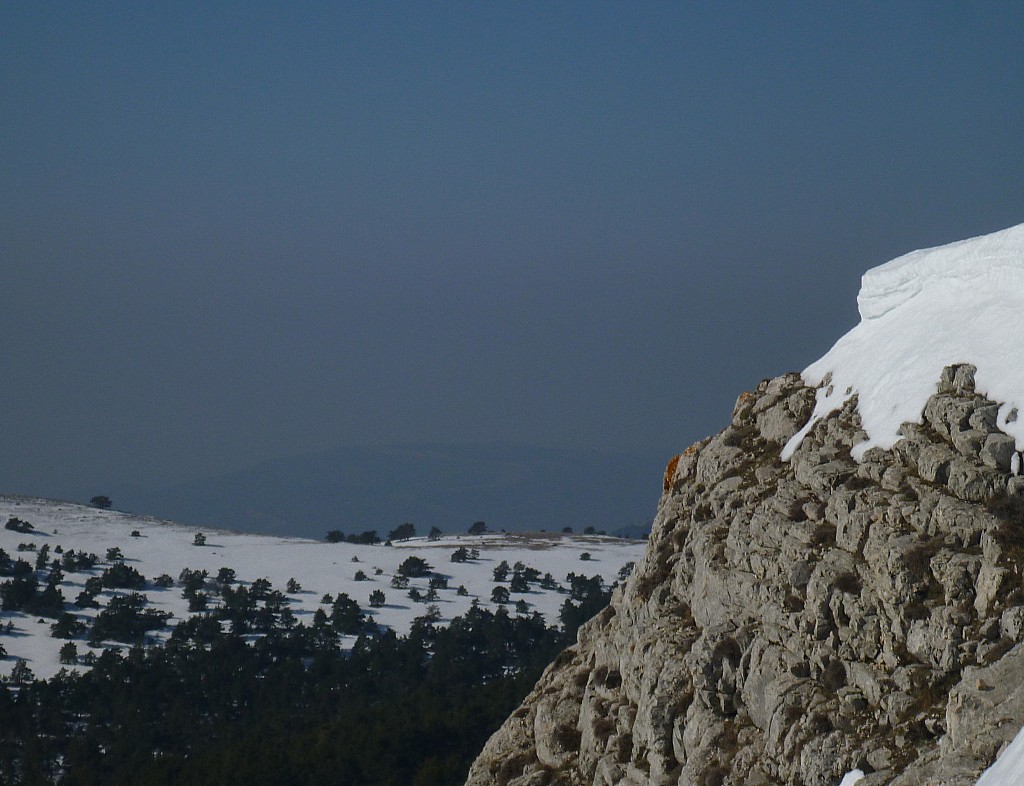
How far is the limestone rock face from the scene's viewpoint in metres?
15.9

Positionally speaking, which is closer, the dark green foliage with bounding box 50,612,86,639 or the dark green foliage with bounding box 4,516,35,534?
the dark green foliage with bounding box 50,612,86,639

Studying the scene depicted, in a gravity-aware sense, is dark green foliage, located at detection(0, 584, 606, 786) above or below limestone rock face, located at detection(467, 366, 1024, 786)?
below

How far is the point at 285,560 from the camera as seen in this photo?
12031 centimetres

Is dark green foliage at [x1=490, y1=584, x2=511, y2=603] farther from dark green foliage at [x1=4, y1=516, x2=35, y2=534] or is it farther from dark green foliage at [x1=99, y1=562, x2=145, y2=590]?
dark green foliage at [x1=4, y1=516, x2=35, y2=534]

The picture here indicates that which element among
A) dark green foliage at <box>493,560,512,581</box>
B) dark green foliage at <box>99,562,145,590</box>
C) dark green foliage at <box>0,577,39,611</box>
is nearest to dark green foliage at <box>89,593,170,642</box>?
dark green foliage at <box>0,577,39,611</box>

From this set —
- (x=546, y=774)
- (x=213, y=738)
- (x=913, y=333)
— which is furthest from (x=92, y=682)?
(x=913, y=333)

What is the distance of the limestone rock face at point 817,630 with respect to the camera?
52.1 ft

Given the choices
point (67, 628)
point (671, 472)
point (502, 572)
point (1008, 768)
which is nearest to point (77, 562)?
point (67, 628)

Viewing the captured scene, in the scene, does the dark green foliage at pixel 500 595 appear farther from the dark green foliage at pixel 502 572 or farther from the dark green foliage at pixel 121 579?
the dark green foliage at pixel 121 579

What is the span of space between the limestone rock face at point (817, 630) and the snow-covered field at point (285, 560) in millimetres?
65901

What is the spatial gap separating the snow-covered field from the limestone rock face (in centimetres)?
6590

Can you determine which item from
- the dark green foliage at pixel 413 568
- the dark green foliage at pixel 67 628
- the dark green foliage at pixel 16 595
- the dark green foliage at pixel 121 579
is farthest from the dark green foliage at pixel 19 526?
the dark green foliage at pixel 413 568

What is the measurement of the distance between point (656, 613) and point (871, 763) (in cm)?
692

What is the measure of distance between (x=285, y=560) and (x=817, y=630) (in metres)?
106
